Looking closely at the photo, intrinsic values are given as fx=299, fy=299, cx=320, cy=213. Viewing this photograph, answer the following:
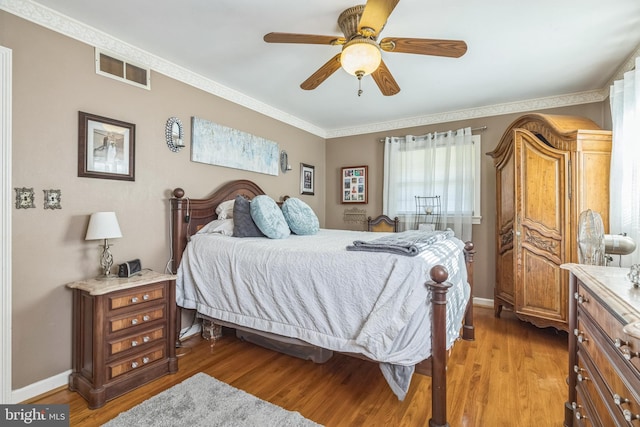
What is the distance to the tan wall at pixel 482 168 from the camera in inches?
147

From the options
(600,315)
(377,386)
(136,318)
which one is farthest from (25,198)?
(600,315)

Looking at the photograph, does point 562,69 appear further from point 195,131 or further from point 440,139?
point 195,131

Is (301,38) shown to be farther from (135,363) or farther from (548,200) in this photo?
(548,200)

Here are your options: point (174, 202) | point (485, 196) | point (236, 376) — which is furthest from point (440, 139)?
point (236, 376)

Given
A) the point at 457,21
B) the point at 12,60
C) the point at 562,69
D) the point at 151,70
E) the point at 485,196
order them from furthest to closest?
the point at 485,196 → the point at 562,69 → the point at 151,70 → the point at 457,21 → the point at 12,60

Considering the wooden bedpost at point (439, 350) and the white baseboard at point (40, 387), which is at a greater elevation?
the wooden bedpost at point (439, 350)

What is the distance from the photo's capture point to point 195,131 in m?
2.96

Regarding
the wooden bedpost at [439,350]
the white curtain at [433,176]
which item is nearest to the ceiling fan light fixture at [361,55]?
the wooden bedpost at [439,350]

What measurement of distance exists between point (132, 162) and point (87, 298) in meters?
1.09

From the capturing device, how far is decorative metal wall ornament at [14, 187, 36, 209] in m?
1.88

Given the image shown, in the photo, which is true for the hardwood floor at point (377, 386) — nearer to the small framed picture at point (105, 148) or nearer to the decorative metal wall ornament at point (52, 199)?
the decorative metal wall ornament at point (52, 199)

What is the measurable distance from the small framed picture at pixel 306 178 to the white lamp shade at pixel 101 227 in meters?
2.73

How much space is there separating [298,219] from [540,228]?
2.33 meters

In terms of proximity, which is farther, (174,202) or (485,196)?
(485,196)
